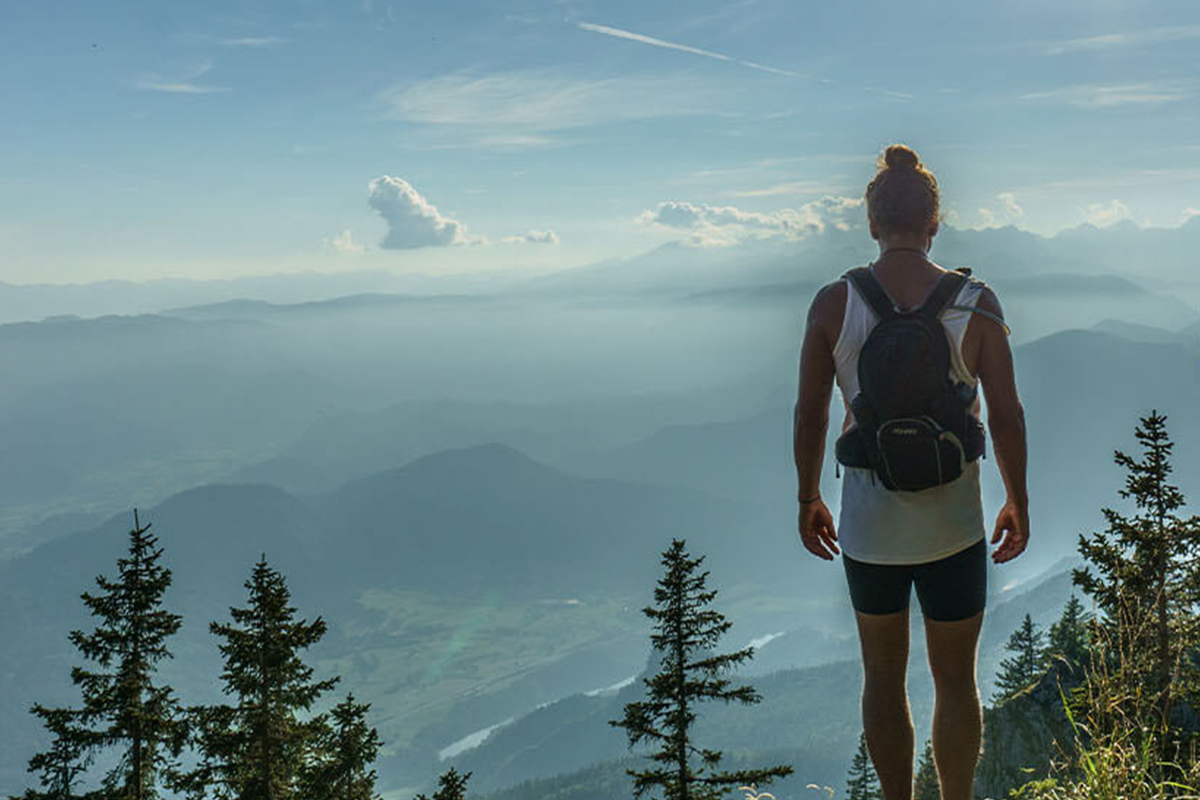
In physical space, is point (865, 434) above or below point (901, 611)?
above

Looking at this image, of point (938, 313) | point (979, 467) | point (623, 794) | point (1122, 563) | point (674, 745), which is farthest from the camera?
point (623, 794)

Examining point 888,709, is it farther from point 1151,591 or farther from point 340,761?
point 340,761

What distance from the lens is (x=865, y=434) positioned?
4195 millimetres

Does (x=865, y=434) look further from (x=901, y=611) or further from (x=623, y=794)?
(x=623, y=794)

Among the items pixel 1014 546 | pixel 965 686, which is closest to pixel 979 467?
pixel 1014 546

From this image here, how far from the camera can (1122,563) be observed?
1235 cm

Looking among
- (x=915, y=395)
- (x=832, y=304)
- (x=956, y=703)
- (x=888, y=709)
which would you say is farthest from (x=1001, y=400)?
(x=888, y=709)

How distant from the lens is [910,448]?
4.09m

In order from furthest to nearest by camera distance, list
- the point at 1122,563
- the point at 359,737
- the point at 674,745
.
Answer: the point at 359,737 → the point at 674,745 → the point at 1122,563

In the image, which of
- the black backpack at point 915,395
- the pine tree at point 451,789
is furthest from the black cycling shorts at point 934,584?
the pine tree at point 451,789

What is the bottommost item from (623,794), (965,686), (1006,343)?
(623,794)

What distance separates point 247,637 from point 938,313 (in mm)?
14603

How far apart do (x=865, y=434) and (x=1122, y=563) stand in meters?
10.3

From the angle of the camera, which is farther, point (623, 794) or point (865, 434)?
point (623, 794)
